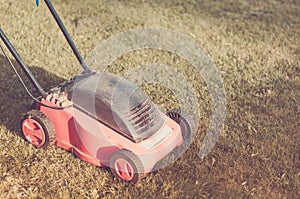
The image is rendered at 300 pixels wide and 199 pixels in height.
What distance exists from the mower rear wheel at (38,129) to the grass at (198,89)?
0.07 meters

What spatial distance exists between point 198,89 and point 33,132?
58.5 inches

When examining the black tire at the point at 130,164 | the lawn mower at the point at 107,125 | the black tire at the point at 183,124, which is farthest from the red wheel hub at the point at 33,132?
the black tire at the point at 183,124

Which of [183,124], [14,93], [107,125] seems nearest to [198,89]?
[183,124]

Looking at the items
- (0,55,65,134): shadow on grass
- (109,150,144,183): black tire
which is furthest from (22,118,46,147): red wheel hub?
(109,150,144,183): black tire

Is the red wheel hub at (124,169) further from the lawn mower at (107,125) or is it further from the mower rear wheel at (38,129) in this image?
the mower rear wheel at (38,129)

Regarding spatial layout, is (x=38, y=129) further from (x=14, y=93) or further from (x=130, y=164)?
(x=14, y=93)

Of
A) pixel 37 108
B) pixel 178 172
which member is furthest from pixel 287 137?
pixel 37 108

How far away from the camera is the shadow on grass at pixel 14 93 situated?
10.7ft

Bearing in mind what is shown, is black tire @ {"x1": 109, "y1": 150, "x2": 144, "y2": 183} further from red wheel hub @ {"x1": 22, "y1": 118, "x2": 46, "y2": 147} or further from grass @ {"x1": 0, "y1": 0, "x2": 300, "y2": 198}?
red wheel hub @ {"x1": 22, "y1": 118, "x2": 46, "y2": 147}

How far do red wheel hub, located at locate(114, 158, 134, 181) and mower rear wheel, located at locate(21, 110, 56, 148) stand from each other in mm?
471

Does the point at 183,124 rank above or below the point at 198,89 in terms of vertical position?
above

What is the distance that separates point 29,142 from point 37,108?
0.24 metres

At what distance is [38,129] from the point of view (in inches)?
114

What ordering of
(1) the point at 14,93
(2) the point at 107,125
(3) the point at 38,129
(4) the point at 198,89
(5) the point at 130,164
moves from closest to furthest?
(5) the point at 130,164, (2) the point at 107,125, (3) the point at 38,129, (1) the point at 14,93, (4) the point at 198,89
